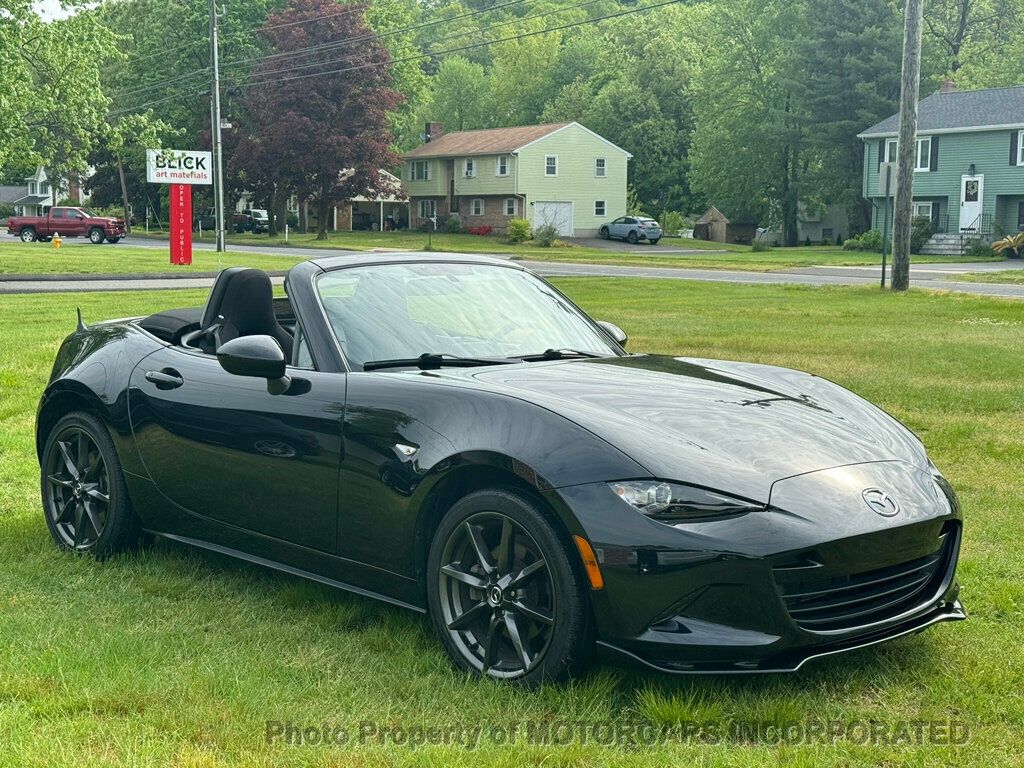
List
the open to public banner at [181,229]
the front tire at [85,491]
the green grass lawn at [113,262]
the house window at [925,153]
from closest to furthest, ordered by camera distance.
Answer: the front tire at [85,491] → the green grass lawn at [113,262] → the open to public banner at [181,229] → the house window at [925,153]

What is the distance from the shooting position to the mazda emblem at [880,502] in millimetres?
3840

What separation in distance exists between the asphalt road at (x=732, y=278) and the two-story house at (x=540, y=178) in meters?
32.0

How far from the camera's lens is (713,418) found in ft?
13.7

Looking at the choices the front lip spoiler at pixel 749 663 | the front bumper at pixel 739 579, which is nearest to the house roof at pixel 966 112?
the front bumper at pixel 739 579

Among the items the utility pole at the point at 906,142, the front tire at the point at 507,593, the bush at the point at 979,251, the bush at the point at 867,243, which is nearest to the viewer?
the front tire at the point at 507,593

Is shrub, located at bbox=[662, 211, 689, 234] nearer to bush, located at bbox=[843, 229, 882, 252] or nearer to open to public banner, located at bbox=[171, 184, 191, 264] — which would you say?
bush, located at bbox=[843, 229, 882, 252]

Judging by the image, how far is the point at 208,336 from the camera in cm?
573

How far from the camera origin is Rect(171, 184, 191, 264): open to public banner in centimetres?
3550

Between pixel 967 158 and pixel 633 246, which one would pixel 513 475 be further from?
pixel 633 246

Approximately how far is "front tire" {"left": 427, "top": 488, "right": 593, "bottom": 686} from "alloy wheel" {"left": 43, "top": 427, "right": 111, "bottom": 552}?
2.28 meters

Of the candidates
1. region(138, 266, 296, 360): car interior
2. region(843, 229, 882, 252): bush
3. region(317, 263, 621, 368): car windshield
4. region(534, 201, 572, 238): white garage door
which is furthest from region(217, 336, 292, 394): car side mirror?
region(534, 201, 572, 238): white garage door

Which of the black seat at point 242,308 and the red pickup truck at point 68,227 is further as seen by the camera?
the red pickup truck at point 68,227

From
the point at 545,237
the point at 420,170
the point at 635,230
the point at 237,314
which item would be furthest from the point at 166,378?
the point at 420,170

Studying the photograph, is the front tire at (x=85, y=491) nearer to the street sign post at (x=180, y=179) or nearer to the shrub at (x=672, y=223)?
the street sign post at (x=180, y=179)
